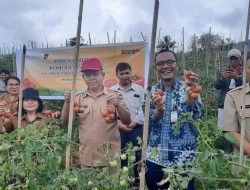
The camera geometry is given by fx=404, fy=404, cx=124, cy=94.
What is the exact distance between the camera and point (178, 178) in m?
1.40

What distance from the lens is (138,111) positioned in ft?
11.0

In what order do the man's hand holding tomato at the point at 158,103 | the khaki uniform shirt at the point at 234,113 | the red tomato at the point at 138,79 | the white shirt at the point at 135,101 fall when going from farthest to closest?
1. the red tomato at the point at 138,79
2. the white shirt at the point at 135,101
3. the man's hand holding tomato at the point at 158,103
4. the khaki uniform shirt at the point at 234,113

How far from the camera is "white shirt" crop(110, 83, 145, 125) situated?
332 cm

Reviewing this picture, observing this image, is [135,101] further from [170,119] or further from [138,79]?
[170,119]

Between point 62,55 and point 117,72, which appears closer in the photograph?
point 117,72

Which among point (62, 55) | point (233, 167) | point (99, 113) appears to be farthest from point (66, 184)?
point (62, 55)

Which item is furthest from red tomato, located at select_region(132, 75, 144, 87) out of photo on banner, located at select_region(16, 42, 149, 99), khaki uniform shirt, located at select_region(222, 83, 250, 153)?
khaki uniform shirt, located at select_region(222, 83, 250, 153)

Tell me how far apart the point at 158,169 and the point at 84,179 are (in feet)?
2.75

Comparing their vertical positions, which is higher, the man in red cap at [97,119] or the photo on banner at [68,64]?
the photo on banner at [68,64]

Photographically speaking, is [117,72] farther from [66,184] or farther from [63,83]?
[66,184]

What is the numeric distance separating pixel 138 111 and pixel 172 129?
Answer: 1012 mm

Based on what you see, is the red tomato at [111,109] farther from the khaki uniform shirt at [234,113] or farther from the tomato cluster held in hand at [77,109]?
the khaki uniform shirt at [234,113]

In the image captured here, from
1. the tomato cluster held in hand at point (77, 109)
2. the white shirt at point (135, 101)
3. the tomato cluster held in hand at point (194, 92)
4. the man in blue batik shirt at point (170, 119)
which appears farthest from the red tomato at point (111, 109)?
the tomato cluster held in hand at point (194, 92)

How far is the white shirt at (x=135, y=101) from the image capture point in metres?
3.32
